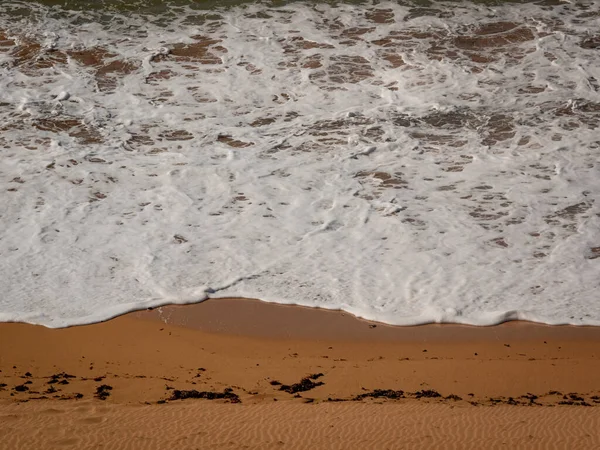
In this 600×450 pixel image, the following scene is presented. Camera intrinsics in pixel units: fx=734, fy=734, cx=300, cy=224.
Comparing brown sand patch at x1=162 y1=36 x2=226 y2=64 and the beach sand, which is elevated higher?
brown sand patch at x1=162 y1=36 x2=226 y2=64

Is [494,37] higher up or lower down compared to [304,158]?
higher up

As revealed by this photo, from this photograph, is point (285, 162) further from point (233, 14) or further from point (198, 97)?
point (233, 14)

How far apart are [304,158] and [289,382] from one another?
444 centimetres

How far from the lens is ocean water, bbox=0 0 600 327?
6.78m

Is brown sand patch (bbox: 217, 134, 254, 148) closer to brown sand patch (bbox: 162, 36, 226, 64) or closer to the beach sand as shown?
brown sand patch (bbox: 162, 36, 226, 64)

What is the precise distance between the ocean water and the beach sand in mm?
285

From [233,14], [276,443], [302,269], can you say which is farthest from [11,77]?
[276,443]

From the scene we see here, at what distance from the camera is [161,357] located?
5789 millimetres

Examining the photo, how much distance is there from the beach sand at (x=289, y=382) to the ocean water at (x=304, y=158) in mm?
285

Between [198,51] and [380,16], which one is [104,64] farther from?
[380,16]

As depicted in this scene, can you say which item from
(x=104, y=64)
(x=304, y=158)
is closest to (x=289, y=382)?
(x=304, y=158)

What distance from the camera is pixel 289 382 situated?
17.7 ft

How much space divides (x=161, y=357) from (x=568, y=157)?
5.99 m

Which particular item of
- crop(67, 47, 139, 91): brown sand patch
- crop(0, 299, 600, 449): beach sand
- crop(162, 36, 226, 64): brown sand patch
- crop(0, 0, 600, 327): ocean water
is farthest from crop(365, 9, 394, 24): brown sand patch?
crop(0, 299, 600, 449): beach sand
